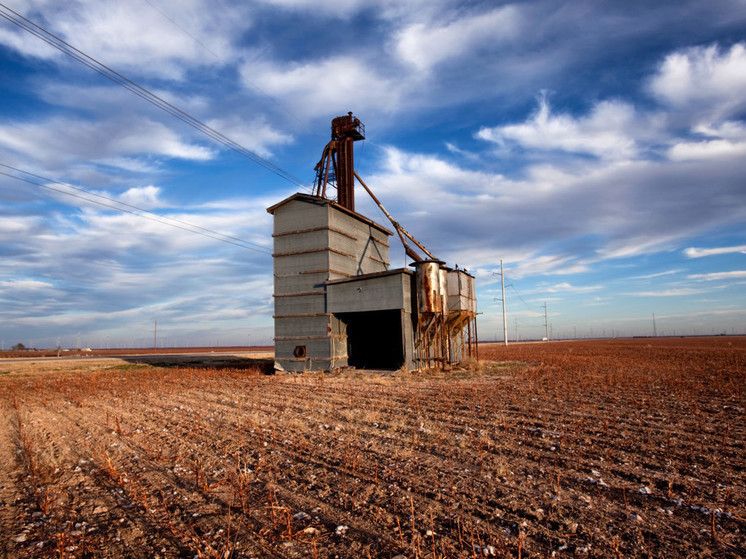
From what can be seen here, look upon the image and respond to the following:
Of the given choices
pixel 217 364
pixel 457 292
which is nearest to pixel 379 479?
pixel 457 292

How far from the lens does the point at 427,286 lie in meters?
23.5

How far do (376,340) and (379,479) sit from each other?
2249 centimetres

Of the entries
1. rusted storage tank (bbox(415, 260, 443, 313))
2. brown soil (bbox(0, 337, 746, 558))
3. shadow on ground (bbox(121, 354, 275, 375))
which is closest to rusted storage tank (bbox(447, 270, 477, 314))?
rusted storage tank (bbox(415, 260, 443, 313))

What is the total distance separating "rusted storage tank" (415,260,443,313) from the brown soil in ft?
35.6

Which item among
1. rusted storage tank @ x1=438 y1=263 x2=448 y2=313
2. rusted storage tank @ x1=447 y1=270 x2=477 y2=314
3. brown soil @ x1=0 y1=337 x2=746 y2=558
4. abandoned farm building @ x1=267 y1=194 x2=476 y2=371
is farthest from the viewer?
rusted storage tank @ x1=447 y1=270 x2=477 y2=314

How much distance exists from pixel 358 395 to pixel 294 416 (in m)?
4.10

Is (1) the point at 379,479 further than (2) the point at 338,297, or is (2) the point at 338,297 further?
(2) the point at 338,297

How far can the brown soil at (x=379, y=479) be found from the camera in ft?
15.1

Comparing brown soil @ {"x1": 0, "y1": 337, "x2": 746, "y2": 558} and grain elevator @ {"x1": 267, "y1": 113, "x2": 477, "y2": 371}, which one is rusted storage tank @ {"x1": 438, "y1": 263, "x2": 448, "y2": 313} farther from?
brown soil @ {"x1": 0, "y1": 337, "x2": 746, "y2": 558}

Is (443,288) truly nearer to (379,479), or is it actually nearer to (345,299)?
(345,299)

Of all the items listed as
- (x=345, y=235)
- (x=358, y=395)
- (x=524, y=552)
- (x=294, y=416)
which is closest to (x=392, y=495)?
(x=524, y=552)

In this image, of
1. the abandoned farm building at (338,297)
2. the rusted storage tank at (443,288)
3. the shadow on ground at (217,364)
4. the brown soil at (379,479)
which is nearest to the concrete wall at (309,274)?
the abandoned farm building at (338,297)

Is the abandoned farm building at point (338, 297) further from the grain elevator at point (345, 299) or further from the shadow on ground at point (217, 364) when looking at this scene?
the shadow on ground at point (217, 364)

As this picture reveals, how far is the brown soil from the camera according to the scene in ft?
15.1
